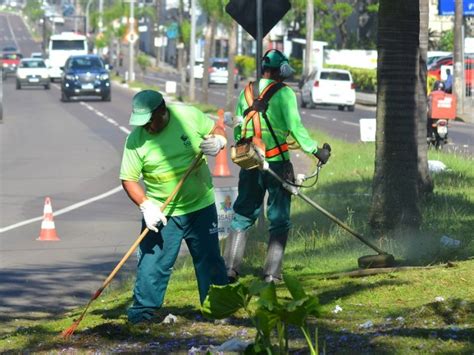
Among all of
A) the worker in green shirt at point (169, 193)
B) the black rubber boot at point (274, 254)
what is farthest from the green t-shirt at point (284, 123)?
the worker in green shirt at point (169, 193)

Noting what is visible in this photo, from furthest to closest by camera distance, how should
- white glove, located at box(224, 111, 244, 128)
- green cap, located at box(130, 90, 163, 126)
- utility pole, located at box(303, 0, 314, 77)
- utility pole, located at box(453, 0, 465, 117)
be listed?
utility pole, located at box(303, 0, 314, 77) < utility pole, located at box(453, 0, 465, 117) < white glove, located at box(224, 111, 244, 128) < green cap, located at box(130, 90, 163, 126)

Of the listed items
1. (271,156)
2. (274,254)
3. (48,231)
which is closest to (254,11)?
(271,156)

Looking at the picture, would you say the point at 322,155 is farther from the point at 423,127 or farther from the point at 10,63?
the point at 10,63

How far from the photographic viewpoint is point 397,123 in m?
12.3

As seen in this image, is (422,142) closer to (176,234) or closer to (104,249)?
(104,249)

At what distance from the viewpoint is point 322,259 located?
1157cm

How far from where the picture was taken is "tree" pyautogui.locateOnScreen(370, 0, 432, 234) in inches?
481

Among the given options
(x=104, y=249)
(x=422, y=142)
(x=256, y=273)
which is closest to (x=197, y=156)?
(x=256, y=273)

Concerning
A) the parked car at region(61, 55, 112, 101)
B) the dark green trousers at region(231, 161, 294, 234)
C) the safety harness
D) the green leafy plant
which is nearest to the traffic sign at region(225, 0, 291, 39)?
the safety harness

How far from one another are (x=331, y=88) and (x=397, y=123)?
34040mm

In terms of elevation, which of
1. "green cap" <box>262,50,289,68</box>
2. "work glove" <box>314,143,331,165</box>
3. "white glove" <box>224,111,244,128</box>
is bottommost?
"work glove" <box>314,143,331,165</box>

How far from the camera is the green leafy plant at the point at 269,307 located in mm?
5598

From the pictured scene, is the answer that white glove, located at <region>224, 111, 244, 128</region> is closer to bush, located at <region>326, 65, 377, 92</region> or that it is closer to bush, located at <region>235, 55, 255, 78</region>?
bush, located at <region>326, 65, 377, 92</region>

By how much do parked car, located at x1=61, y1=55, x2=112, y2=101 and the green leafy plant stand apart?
4462 centimetres
